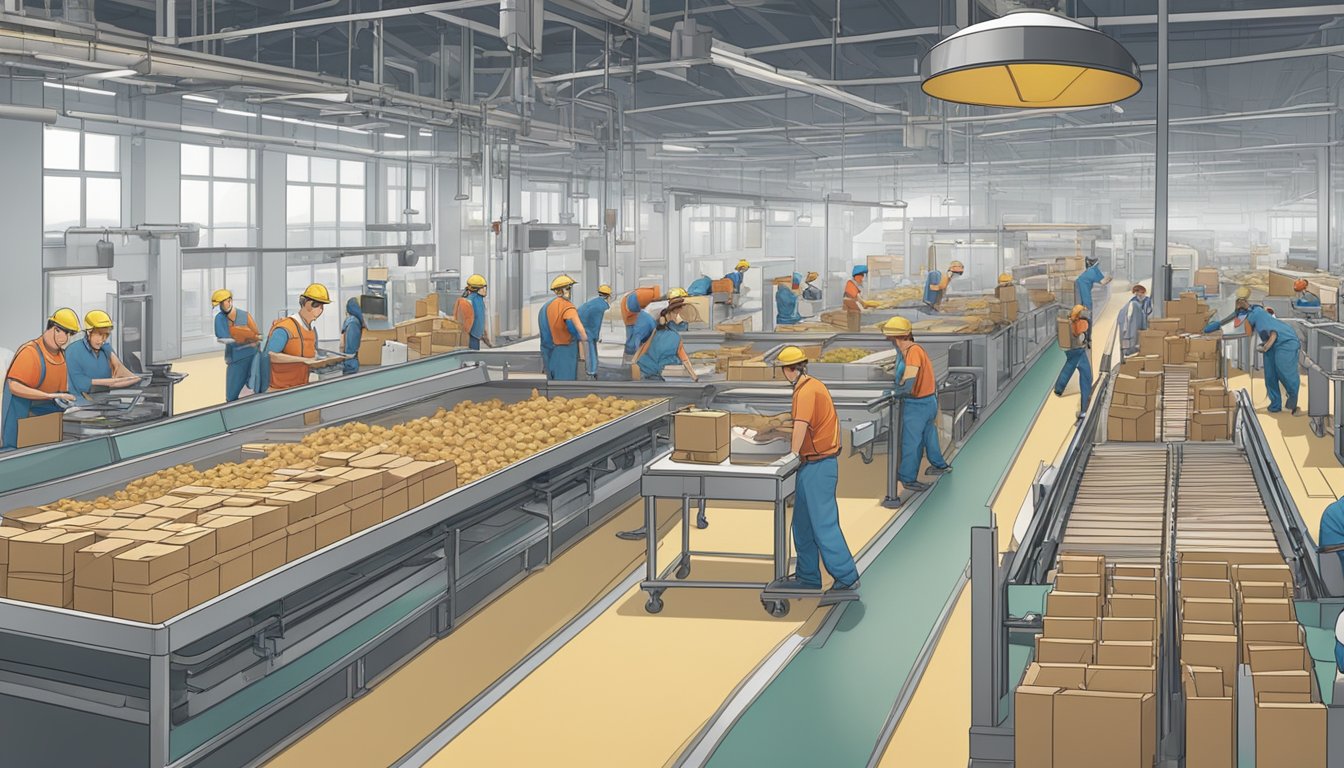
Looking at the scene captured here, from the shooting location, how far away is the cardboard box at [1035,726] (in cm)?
300

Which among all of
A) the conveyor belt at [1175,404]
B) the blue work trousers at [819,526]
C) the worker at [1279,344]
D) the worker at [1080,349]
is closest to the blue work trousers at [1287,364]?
the worker at [1279,344]

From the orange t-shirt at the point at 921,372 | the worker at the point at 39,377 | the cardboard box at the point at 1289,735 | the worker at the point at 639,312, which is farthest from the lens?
the worker at the point at 639,312

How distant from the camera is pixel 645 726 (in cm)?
476

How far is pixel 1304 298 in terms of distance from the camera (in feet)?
51.8

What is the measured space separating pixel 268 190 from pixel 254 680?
17877mm

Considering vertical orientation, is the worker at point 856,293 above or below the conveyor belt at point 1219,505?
above

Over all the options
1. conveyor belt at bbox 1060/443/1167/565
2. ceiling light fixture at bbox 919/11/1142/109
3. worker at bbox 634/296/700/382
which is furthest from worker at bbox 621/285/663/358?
ceiling light fixture at bbox 919/11/1142/109

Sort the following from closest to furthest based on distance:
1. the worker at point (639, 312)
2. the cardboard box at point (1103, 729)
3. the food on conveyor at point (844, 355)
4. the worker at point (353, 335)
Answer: the cardboard box at point (1103, 729)
the worker at point (639, 312)
the food on conveyor at point (844, 355)
the worker at point (353, 335)

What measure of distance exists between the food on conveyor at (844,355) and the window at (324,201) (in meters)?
12.4

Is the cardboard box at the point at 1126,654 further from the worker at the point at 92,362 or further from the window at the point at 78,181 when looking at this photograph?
the window at the point at 78,181

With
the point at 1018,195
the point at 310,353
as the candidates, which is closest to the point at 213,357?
the point at 310,353

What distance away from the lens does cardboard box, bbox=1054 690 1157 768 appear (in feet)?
9.61

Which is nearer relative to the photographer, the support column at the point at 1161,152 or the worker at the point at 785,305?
the support column at the point at 1161,152

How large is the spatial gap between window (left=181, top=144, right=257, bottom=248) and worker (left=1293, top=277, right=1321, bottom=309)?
16.1m
